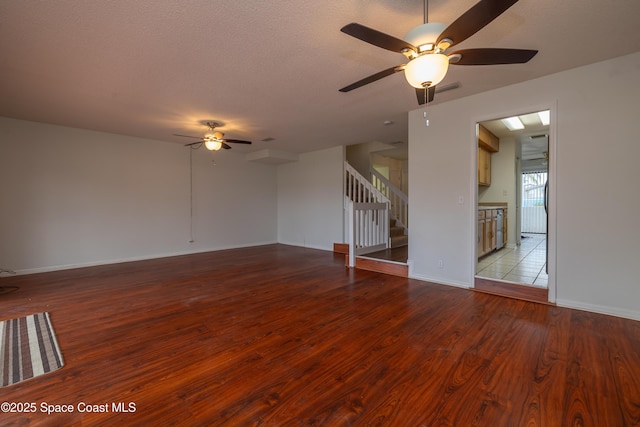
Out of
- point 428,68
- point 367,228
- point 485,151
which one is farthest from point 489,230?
point 428,68

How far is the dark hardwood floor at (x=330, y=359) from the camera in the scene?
148 cm

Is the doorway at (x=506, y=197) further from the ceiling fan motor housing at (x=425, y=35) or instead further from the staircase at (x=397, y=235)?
the ceiling fan motor housing at (x=425, y=35)

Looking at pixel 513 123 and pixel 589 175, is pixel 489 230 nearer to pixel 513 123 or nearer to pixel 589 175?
pixel 513 123

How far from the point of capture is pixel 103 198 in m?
5.29

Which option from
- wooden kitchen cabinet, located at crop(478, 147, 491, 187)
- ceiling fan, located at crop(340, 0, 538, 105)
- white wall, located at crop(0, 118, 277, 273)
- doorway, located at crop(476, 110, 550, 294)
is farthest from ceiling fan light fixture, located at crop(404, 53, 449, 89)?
white wall, located at crop(0, 118, 277, 273)

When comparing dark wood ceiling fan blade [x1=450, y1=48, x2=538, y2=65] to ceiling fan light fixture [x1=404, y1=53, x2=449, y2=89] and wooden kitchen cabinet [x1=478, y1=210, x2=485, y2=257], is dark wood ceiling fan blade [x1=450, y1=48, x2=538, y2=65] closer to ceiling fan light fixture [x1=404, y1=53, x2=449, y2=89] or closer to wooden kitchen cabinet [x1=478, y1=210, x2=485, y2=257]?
ceiling fan light fixture [x1=404, y1=53, x2=449, y2=89]

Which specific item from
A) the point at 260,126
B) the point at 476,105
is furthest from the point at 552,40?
the point at 260,126

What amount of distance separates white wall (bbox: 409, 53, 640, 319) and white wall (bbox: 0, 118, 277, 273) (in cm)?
569

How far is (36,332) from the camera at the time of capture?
8.00 ft

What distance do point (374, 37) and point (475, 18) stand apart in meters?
0.56

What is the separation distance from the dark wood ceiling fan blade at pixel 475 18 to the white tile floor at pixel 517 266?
2985 mm

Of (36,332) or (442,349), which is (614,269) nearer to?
(442,349)

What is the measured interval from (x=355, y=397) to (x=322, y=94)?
3.30 meters

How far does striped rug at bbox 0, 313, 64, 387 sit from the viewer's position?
6.13 ft
